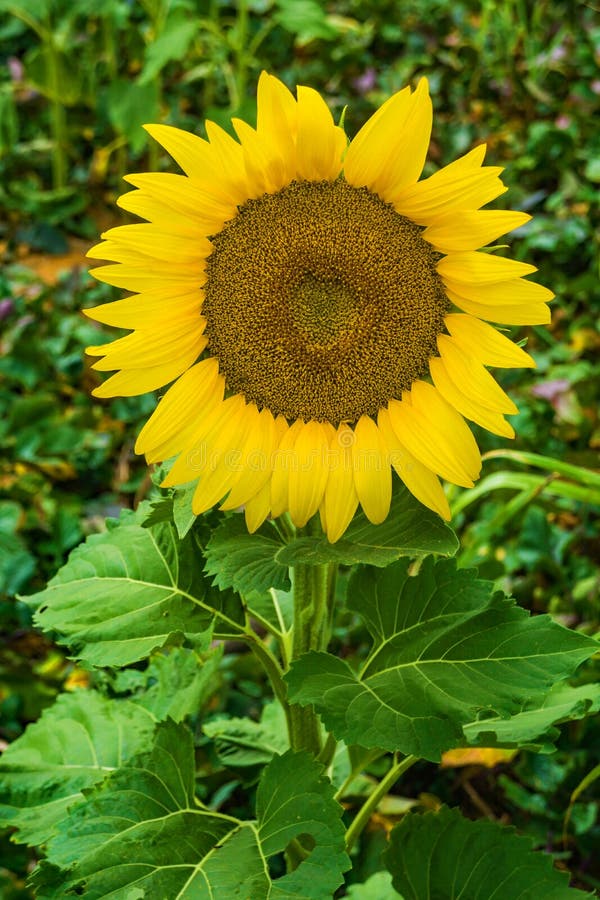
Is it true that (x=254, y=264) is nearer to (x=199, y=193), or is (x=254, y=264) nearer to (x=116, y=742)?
(x=199, y=193)

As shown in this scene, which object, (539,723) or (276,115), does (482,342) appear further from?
(539,723)

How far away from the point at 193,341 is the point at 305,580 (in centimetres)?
31

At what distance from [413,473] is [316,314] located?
199mm

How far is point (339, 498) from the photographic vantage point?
101 cm

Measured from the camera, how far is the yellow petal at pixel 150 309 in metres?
0.98

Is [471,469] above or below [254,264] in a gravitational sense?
below

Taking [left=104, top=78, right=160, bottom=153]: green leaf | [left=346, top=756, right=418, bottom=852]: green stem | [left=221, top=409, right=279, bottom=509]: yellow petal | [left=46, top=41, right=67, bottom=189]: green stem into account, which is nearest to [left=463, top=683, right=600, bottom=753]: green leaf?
[left=346, top=756, right=418, bottom=852]: green stem

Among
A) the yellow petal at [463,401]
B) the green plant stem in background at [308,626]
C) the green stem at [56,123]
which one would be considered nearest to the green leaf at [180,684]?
the green plant stem in background at [308,626]

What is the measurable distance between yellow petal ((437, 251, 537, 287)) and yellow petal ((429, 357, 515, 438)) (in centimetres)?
9

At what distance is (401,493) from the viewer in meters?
1.06

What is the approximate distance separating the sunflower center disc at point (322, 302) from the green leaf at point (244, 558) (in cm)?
14

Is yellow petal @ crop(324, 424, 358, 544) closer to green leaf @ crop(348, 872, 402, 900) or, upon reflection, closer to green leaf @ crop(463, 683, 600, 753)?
green leaf @ crop(463, 683, 600, 753)

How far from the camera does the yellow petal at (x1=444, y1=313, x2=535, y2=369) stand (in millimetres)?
979

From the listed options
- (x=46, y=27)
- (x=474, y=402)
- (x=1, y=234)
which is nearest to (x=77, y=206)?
(x=1, y=234)
